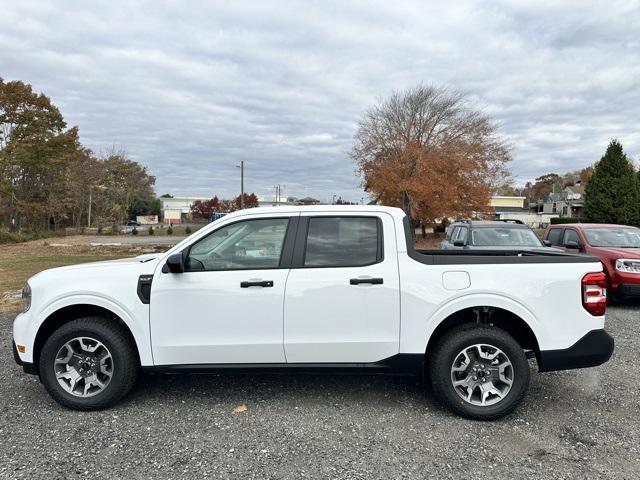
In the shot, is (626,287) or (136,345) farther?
(626,287)

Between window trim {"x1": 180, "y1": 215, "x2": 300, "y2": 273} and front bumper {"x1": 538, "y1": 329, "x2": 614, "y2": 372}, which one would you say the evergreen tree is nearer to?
front bumper {"x1": 538, "y1": 329, "x2": 614, "y2": 372}

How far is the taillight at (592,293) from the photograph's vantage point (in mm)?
3523

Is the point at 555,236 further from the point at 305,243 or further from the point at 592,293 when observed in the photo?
the point at 305,243

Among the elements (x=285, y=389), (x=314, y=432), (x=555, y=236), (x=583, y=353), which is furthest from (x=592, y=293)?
(x=555, y=236)

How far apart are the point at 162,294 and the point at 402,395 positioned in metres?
2.38

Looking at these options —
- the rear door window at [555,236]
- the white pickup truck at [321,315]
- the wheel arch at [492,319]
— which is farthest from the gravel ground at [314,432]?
the rear door window at [555,236]

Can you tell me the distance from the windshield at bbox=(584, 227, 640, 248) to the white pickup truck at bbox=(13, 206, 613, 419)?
19.9 feet

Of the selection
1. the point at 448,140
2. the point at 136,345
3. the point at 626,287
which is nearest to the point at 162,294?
the point at 136,345

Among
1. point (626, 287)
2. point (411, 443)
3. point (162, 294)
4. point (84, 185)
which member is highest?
point (84, 185)

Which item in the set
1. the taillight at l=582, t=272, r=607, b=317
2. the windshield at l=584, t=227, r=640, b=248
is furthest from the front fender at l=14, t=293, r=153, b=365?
the windshield at l=584, t=227, r=640, b=248

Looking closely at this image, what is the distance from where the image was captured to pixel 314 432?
3.37m

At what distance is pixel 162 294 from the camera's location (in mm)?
3598

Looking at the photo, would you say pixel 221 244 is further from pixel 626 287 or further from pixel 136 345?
pixel 626 287

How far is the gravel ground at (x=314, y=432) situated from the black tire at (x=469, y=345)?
0.40 feet
